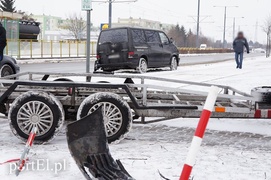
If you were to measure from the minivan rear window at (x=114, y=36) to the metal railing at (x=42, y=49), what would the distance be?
16560 mm

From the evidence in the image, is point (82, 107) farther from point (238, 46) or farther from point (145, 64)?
point (238, 46)

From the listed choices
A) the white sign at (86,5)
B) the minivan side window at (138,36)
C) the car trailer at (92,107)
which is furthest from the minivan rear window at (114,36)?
the car trailer at (92,107)

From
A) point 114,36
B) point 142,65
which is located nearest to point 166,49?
point 142,65

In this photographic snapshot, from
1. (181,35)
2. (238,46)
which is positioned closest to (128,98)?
(238,46)

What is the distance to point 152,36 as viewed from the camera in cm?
1811

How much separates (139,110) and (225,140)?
1.31 metres

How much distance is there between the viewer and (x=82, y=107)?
545 cm

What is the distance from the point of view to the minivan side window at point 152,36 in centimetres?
1784

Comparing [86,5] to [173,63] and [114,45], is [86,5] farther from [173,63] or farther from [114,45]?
[173,63]

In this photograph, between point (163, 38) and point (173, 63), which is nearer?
point (163, 38)

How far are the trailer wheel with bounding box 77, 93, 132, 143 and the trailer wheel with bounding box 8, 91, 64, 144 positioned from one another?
0.31 metres

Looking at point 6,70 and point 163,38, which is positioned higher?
point 163,38

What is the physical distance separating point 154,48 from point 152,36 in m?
0.53

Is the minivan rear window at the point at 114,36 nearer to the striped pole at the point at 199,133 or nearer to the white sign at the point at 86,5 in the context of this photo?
the white sign at the point at 86,5
